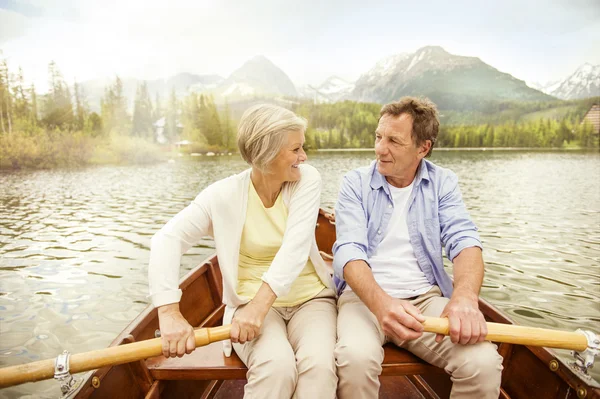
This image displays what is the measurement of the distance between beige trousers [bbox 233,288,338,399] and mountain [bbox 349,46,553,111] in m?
111

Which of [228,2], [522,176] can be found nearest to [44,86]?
[522,176]

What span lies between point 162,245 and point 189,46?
9102 cm

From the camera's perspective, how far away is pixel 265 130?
1701mm

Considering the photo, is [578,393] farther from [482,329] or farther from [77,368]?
[77,368]

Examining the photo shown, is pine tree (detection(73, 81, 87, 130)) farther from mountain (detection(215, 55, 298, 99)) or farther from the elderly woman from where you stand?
mountain (detection(215, 55, 298, 99))

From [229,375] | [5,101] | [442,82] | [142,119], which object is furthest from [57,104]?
[442,82]

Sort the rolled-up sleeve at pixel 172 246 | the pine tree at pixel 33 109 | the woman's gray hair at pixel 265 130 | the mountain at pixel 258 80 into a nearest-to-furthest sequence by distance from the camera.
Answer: the rolled-up sleeve at pixel 172 246 → the woman's gray hair at pixel 265 130 → the pine tree at pixel 33 109 → the mountain at pixel 258 80

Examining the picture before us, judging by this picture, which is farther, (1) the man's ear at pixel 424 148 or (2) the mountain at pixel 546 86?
(2) the mountain at pixel 546 86

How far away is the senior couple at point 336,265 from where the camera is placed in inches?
59.1

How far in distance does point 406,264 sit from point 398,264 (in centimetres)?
4

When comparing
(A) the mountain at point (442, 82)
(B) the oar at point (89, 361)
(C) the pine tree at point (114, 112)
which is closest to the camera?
(B) the oar at point (89, 361)

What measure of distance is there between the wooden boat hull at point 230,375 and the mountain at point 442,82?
110909 millimetres

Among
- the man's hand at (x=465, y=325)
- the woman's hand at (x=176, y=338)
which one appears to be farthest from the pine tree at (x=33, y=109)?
the man's hand at (x=465, y=325)

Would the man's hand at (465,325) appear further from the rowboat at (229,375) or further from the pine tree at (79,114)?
the pine tree at (79,114)
